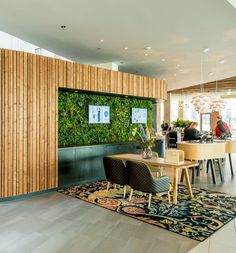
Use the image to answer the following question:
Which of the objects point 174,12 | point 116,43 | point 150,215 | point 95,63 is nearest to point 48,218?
point 150,215

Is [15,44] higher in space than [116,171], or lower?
higher

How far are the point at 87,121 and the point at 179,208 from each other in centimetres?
365

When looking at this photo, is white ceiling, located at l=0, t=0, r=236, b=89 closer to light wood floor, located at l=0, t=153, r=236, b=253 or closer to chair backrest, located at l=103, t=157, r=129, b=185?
chair backrest, located at l=103, t=157, r=129, b=185

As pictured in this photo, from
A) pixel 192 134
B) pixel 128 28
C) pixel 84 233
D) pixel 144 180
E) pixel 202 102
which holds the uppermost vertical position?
pixel 128 28

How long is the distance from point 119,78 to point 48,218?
453 cm

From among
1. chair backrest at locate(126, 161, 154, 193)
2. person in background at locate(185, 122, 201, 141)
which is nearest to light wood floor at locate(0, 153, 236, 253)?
chair backrest at locate(126, 161, 154, 193)

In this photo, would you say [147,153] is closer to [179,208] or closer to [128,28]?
[179,208]

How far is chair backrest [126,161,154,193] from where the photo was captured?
184 inches

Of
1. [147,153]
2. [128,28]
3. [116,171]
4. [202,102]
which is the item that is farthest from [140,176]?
[202,102]

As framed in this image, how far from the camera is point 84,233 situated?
3746mm

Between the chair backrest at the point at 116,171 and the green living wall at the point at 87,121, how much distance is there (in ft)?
5.55

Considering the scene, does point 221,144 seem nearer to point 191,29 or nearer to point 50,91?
point 191,29

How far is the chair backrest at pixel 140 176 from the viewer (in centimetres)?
468

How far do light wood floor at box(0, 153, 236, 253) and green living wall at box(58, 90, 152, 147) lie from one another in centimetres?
241
